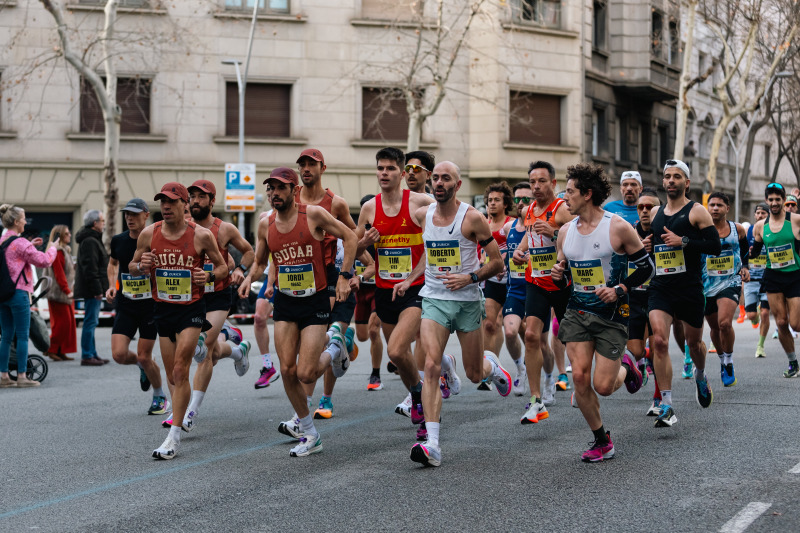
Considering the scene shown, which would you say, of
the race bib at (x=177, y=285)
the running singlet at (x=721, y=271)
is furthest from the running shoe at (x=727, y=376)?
the race bib at (x=177, y=285)

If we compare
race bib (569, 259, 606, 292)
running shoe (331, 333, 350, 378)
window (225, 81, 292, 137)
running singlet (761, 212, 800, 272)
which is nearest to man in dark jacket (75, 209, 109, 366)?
running shoe (331, 333, 350, 378)

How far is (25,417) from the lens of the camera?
10156 mm

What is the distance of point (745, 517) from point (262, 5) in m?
28.7

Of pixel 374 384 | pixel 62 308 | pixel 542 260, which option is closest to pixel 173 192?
pixel 542 260

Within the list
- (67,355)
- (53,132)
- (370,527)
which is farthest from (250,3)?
(370,527)

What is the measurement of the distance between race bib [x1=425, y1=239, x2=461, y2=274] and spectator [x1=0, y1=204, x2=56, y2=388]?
6.60 meters

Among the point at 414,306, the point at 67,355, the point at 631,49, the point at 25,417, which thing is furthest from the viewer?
the point at 631,49

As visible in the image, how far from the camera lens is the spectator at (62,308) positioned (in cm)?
1561

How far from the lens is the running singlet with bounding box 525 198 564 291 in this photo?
9508 mm

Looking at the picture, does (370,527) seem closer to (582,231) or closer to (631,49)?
Result: (582,231)

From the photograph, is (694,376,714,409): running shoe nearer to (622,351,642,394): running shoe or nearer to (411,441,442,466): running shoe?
(622,351,642,394): running shoe

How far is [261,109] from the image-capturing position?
32.0 metres

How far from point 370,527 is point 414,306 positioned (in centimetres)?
304

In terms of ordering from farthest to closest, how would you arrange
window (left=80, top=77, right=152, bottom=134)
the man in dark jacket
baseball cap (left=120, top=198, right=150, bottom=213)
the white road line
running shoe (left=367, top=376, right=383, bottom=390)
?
window (left=80, top=77, right=152, bottom=134)
the man in dark jacket
running shoe (left=367, top=376, right=383, bottom=390)
baseball cap (left=120, top=198, right=150, bottom=213)
the white road line
